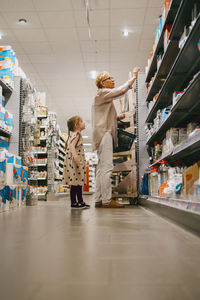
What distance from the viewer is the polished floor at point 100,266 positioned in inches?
27.1

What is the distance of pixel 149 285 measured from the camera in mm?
733

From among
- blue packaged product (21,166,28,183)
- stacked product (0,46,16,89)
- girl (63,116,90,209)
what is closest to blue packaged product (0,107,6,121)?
stacked product (0,46,16,89)

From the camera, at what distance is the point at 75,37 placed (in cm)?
633

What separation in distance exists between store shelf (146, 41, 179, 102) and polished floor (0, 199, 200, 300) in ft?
6.02

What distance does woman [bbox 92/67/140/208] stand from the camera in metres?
3.49

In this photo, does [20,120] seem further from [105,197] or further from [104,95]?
[105,197]

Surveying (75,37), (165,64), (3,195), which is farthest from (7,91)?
(165,64)

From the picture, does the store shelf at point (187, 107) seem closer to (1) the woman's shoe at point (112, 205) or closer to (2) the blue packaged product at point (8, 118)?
(1) the woman's shoe at point (112, 205)

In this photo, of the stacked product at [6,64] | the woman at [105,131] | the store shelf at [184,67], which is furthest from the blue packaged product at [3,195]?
the store shelf at [184,67]

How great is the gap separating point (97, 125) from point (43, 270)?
286 centimetres

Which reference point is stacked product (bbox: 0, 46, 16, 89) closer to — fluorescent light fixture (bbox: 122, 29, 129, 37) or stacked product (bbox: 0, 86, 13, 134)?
stacked product (bbox: 0, 86, 13, 134)

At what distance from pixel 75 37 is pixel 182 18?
4494mm

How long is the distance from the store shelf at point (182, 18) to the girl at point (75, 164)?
65.2 inches

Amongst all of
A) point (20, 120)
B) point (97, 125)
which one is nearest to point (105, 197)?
point (97, 125)
